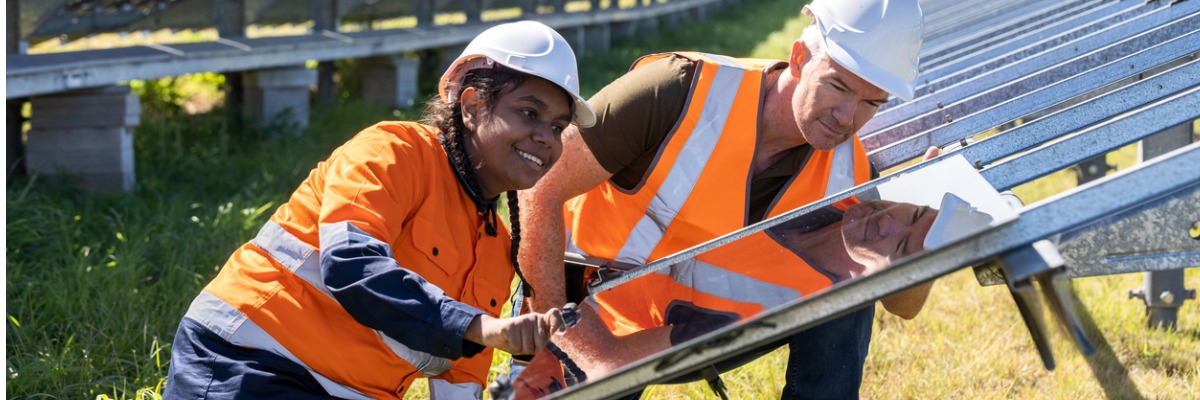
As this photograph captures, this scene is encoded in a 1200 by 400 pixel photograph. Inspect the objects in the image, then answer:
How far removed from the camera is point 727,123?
9.15 ft

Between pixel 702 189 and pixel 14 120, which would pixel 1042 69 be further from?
pixel 14 120

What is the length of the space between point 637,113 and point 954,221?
0.78 m

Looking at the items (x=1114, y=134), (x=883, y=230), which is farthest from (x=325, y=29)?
(x=1114, y=134)

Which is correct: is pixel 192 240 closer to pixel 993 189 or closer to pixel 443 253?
pixel 443 253

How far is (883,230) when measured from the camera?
Answer: 2414mm

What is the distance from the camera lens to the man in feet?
8.67

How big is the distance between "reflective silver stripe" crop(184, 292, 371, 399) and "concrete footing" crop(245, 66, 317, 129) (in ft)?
16.2

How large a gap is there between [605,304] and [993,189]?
79cm

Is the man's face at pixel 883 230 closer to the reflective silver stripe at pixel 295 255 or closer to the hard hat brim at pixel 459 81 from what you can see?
the hard hat brim at pixel 459 81

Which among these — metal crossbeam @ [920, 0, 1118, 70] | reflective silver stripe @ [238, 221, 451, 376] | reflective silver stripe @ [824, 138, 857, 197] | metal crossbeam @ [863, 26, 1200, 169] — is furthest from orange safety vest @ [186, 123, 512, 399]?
metal crossbeam @ [920, 0, 1118, 70]

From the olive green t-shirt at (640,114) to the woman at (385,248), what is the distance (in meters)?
0.14

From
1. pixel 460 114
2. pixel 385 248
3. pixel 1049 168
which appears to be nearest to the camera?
pixel 385 248

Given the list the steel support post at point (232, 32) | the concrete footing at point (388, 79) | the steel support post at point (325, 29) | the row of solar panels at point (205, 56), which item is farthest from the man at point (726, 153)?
the concrete footing at point (388, 79)

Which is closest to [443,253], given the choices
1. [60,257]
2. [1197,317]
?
[60,257]
